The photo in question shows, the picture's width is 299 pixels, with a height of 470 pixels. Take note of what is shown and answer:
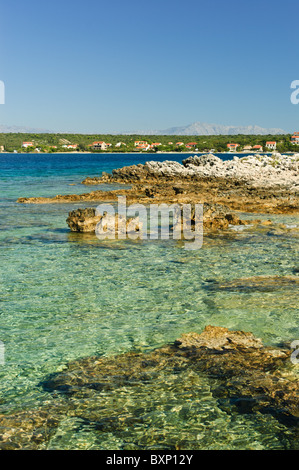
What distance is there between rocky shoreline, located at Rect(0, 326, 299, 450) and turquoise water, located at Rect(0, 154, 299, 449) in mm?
121

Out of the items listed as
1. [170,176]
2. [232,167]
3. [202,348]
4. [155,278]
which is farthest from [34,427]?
[170,176]

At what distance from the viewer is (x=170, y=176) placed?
36219mm

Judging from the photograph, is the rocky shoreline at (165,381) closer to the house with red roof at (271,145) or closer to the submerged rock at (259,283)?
the submerged rock at (259,283)

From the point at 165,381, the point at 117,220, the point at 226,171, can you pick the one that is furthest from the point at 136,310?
the point at 226,171

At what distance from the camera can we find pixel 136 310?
779 centimetres

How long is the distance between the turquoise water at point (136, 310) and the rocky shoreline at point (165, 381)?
12 cm

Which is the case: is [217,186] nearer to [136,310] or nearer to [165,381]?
[136,310]

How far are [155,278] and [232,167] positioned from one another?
79.2ft

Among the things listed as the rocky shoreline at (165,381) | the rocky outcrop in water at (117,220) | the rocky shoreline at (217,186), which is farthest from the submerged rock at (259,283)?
the rocky shoreline at (217,186)

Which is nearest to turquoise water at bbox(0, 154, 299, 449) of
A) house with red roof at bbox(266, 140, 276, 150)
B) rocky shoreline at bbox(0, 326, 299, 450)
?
rocky shoreline at bbox(0, 326, 299, 450)

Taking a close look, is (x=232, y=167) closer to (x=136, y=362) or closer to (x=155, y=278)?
(x=155, y=278)

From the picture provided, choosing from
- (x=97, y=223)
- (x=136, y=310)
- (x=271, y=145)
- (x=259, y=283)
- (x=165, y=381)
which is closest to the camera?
(x=165, y=381)

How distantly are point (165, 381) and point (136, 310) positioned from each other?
2.68 metres

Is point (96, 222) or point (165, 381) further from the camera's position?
point (96, 222)
